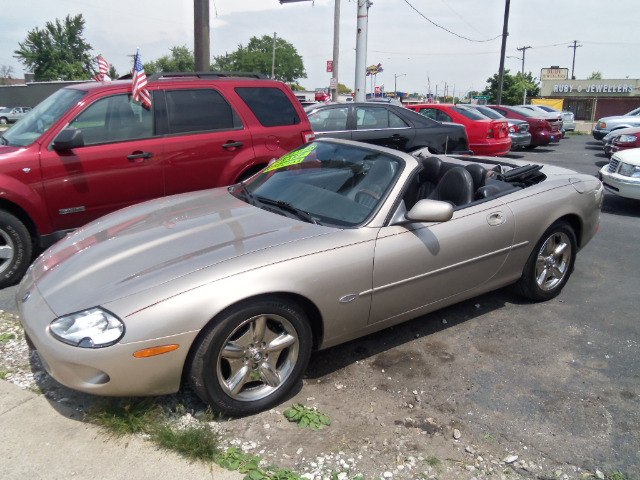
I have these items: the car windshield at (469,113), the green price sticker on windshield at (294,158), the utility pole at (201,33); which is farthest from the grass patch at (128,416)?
the car windshield at (469,113)

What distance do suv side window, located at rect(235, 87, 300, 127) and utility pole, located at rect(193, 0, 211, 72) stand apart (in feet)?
11.7

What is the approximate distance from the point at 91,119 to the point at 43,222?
106 cm

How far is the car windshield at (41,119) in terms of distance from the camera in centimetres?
482

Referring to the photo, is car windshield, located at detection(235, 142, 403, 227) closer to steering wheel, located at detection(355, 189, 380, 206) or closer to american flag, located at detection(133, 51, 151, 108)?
steering wheel, located at detection(355, 189, 380, 206)

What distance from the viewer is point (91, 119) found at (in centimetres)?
495

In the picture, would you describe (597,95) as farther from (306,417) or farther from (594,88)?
(306,417)

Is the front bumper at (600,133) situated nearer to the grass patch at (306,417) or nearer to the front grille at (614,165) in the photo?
the front grille at (614,165)

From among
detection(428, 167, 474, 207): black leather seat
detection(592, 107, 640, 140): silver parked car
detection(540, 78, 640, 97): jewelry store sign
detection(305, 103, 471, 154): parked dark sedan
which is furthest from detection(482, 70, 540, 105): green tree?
detection(428, 167, 474, 207): black leather seat

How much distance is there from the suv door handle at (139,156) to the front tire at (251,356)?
117 inches

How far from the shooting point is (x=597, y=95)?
56219 mm

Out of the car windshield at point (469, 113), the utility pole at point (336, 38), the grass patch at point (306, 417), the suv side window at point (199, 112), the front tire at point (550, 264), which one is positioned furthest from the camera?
the utility pole at point (336, 38)

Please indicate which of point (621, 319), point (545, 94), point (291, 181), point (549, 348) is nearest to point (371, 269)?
point (291, 181)

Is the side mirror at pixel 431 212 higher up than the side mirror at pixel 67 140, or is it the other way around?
the side mirror at pixel 67 140

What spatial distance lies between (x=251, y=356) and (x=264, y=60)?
9581 cm
